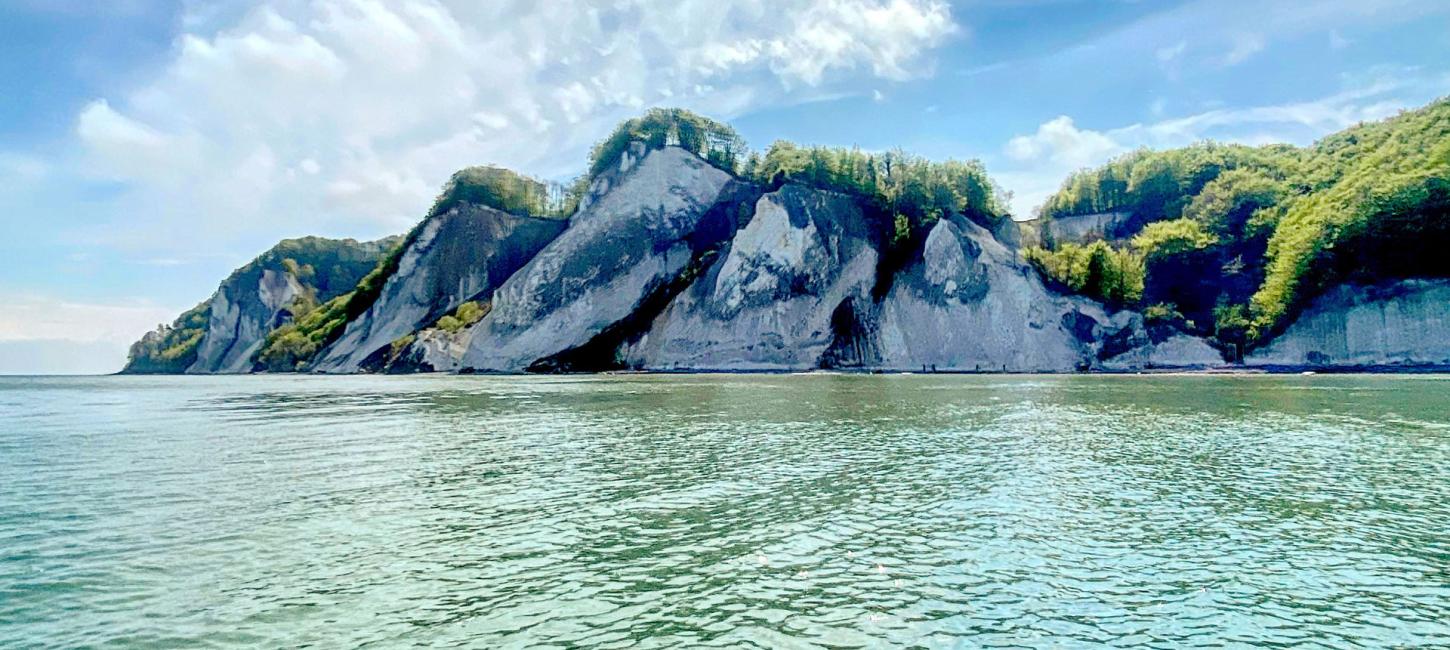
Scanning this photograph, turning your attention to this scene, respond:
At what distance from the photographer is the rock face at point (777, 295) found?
92625mm

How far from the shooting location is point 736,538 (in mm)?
12594

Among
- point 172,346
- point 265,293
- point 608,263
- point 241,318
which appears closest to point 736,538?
point 608,263

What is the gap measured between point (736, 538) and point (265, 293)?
162 metres

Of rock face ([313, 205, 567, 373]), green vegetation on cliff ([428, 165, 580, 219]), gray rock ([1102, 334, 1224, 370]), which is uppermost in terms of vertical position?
green vegetation on cliff ([428, 165, 580, 219])

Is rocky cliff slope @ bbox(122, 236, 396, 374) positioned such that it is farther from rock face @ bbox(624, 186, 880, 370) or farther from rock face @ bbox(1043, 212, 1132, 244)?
rock face @ bbox(1043, 212, 1132, 244)

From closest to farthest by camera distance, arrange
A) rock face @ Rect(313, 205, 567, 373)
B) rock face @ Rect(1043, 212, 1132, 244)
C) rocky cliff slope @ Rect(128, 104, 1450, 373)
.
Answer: rocky cliff slope @ Rect(128, 104, 1450, 373) → rock face @ Rect(313, 205, 567, 373) → rock face @ Rect(1043, 212, 1132, 244)

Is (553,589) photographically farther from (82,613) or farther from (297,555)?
(82,613)

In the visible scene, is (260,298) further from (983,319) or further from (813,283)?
(983,319)

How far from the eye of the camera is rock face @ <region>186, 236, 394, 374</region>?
147500mm

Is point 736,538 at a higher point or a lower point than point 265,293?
lower

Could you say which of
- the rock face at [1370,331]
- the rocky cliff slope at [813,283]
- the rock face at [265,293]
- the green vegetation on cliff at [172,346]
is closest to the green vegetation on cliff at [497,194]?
the rocky cliff slope at [813,283]

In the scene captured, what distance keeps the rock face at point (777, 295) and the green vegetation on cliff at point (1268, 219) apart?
77.1 feet

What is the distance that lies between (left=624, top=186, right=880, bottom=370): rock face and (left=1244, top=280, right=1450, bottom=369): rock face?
44.8 m

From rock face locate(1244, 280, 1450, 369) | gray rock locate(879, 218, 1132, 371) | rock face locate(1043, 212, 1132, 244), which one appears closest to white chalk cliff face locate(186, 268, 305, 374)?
gray rock locate(879, 218, 1132, 371)
